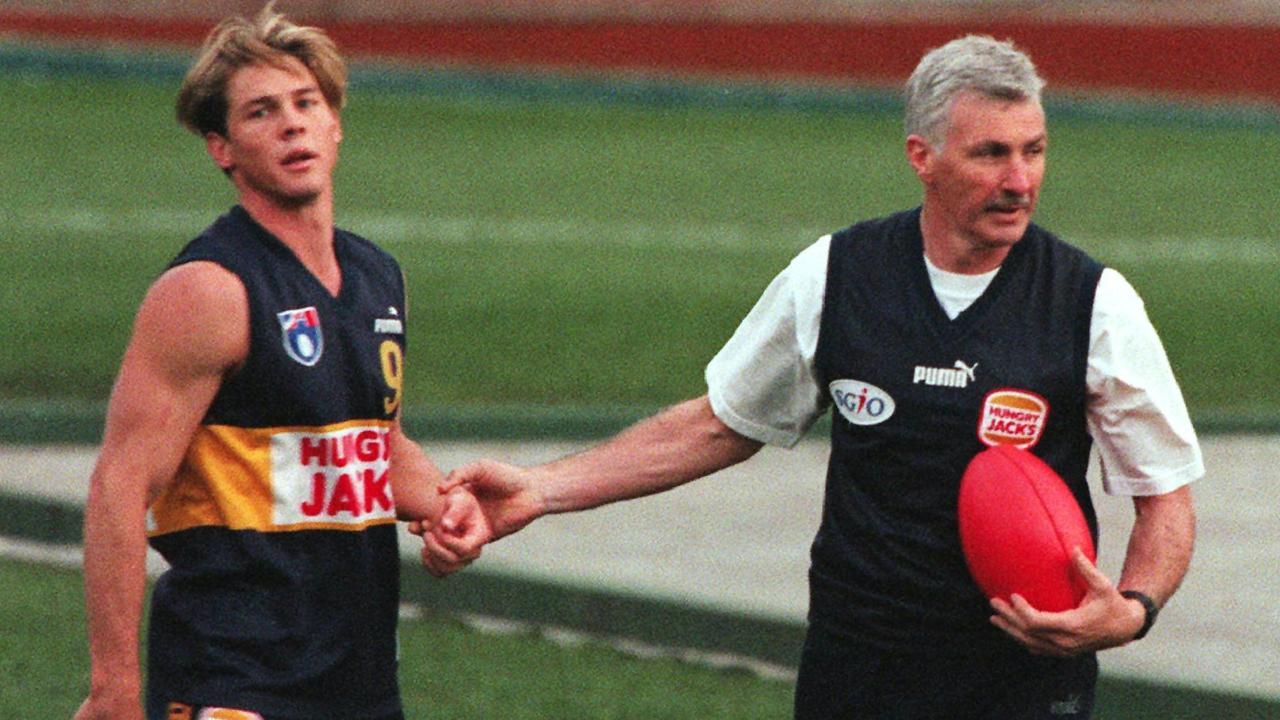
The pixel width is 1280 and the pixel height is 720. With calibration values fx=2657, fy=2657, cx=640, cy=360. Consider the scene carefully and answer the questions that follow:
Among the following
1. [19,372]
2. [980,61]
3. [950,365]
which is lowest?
[19,372]

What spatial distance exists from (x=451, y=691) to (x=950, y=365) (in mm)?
3222

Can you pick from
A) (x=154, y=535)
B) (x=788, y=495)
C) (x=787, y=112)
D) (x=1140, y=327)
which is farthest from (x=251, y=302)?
(x=787, y=112)

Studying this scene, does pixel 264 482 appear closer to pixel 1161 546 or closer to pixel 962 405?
pixel 962 405

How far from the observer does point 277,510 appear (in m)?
4.97

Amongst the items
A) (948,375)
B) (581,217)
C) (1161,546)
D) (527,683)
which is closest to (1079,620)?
(1161,546)

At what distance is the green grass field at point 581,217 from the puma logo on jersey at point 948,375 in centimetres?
802

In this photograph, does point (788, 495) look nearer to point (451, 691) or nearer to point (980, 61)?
point (451, 691)

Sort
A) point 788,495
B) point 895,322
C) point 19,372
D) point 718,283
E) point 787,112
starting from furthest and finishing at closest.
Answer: point 787,112 → point 718,283 → point 19,372 → point 788,495 → point 895,322

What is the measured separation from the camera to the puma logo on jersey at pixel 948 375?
203 inches

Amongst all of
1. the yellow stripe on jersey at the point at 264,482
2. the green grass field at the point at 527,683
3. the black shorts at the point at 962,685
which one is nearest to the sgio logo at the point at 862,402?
the black shorts at the point at 962,685

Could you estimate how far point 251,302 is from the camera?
491 centimetres

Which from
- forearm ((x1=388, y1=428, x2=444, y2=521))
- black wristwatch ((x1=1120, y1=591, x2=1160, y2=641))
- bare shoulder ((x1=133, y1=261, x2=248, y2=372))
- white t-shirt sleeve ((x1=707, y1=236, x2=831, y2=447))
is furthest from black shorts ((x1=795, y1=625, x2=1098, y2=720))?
bare shoulder ((x1=133, y1=261, x2=248, y2=372))

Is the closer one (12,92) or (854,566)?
(854,566)

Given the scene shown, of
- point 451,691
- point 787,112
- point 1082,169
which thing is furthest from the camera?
point 787,112
